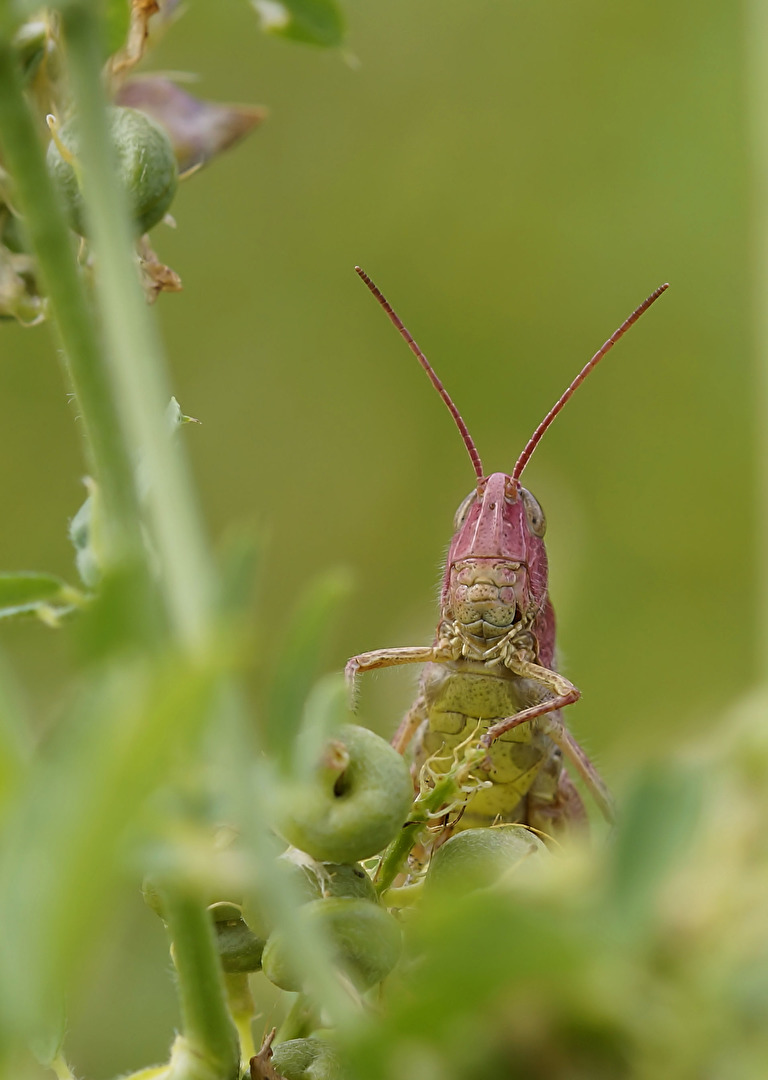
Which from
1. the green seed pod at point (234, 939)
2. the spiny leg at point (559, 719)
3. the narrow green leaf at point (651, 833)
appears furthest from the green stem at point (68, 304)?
the spiny leg at point (559, 719)

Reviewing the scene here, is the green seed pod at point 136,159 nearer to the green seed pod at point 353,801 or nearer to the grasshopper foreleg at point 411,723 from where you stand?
the green seed pod at point 353,801

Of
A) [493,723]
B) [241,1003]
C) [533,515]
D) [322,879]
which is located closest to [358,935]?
[322,879]

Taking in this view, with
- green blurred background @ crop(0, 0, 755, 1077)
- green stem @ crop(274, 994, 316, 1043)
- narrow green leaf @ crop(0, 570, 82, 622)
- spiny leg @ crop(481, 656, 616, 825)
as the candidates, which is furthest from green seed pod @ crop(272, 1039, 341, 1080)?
green blurred background @ crop(0, 0, 755, 1077)

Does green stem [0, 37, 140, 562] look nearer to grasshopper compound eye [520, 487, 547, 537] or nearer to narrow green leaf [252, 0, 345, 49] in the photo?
narrow green leaf [252, 0, 345, 49]

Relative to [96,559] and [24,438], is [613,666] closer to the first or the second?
[24,438]

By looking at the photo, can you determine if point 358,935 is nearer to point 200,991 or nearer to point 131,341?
point 200,991
